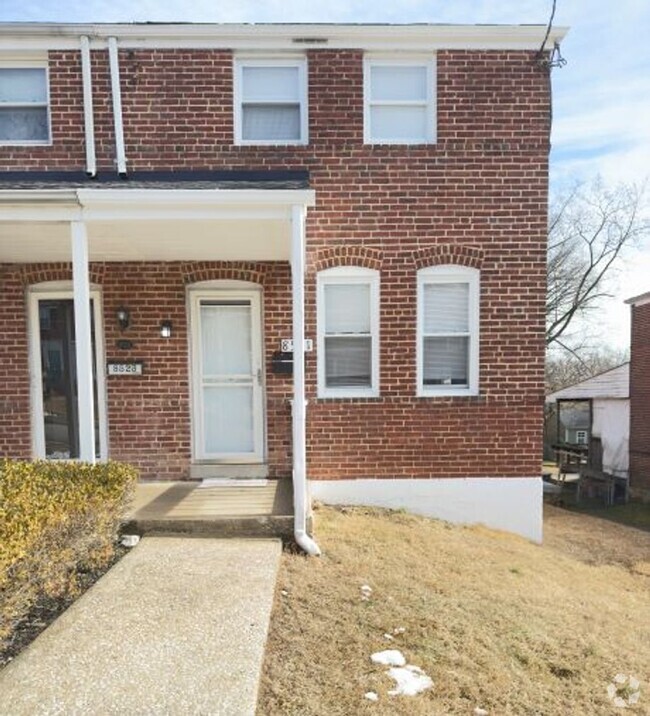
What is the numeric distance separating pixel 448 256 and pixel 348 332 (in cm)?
154

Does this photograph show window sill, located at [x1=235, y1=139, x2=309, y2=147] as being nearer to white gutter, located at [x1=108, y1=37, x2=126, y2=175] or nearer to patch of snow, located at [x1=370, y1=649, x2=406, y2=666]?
white gutter, located at [x1=108, y1=37, x2=126, y2=175]

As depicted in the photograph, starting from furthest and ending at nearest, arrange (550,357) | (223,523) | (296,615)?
1. (550,357)
2. (223,523)
3. (296,615)

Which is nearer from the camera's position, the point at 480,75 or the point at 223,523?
the point at 223,523

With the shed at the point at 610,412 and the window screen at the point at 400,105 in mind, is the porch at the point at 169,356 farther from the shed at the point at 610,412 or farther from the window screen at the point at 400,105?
the shed at the point at 610,412

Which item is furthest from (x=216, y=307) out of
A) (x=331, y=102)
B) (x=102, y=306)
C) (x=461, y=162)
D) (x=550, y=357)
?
(x=550, y=357)

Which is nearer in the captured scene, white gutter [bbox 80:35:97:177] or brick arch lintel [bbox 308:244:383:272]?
white gutter [bbox 80:35:97:177]

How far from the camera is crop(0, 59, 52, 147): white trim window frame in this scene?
6.54 metres

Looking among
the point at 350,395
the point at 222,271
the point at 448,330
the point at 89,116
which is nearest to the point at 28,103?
the point at 89,116

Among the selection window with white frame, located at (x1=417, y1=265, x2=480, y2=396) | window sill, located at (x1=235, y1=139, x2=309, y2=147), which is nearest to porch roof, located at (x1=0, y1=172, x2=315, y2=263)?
window sill, located at (x1=235, y1=139, x2=309, y2=147)

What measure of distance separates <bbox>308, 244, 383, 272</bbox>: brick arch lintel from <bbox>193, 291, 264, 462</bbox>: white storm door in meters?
0.90

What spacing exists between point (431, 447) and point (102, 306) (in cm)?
446

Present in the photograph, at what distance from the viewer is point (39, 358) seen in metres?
6.79

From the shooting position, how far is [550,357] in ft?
114

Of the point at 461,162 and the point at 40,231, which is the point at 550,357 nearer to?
the point at 461,162
